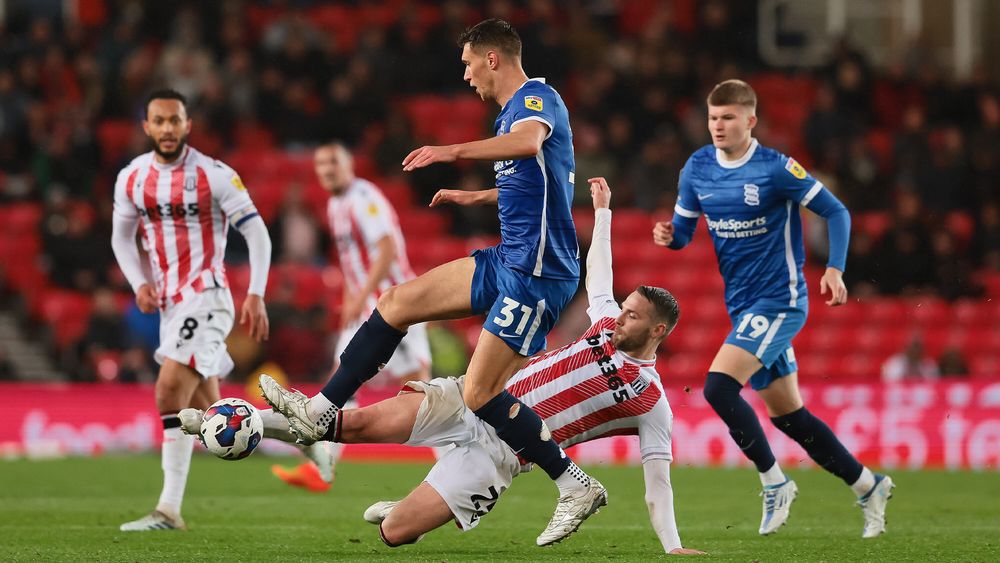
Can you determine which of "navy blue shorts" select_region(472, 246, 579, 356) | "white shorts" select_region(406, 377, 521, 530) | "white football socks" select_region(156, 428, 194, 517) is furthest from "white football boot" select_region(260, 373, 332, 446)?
"white football socks" select_region(156, 428, 194, 517)

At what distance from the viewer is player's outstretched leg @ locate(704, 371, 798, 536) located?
777cm

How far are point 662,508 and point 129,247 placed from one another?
3760 millimetres

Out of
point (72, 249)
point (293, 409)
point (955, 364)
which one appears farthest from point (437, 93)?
point (293, 409)

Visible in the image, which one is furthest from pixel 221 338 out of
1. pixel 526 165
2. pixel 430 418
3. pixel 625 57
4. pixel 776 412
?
pixel 625 57

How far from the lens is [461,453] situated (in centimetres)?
705

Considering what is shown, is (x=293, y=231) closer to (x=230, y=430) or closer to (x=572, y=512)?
(x=230, y=430)

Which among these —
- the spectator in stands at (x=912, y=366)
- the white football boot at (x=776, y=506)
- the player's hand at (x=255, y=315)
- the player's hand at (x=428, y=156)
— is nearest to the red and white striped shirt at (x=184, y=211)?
the player's hand at (x=255, y=315)

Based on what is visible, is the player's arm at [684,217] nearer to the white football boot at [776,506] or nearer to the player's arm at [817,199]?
the player's arm at [817,199]

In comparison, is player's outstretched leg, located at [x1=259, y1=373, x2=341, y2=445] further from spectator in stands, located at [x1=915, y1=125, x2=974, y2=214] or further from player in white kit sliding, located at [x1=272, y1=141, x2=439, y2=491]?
spectator in stands, located at [x1=915, y1=125, x2=974, y2=214]

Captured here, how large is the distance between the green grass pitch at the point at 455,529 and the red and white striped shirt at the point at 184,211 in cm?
147

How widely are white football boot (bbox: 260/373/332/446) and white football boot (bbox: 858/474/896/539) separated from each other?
3.21 m

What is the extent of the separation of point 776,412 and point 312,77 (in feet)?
39.9

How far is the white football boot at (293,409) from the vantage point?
21.7 ft

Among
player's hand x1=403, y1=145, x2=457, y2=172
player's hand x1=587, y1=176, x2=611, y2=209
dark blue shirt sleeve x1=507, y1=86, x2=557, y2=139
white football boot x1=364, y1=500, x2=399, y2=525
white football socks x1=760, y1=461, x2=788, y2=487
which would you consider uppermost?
dark blue shirt sleeve x1=507, y1=86, x2=557, y2=139
